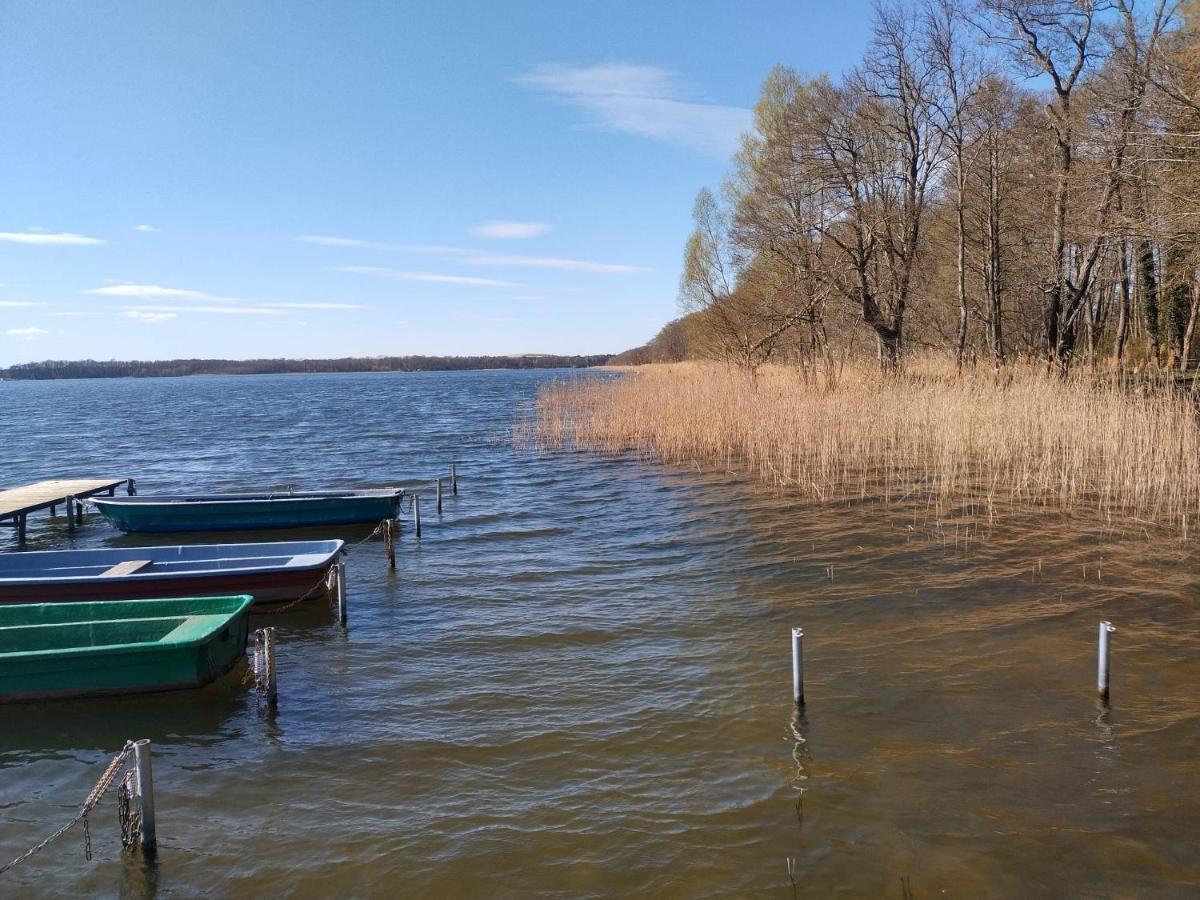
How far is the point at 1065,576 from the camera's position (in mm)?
8766

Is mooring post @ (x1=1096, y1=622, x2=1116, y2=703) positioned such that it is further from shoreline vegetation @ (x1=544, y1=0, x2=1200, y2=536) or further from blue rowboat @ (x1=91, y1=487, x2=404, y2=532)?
blue rowboat @ (x1=91, y1=487, x2=404, y2=532)

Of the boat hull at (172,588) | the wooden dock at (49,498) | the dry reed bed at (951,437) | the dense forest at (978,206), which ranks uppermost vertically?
the dense forest at (978,206)

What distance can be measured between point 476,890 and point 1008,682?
425 centimetres

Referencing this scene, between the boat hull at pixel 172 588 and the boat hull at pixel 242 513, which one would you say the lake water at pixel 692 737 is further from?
the boat hull at pixel 242 513

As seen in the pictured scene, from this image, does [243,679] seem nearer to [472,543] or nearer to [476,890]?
[476,890]

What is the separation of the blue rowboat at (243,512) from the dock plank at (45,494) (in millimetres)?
1154

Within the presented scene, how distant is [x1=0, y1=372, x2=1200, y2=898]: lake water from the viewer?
4352 millimetres

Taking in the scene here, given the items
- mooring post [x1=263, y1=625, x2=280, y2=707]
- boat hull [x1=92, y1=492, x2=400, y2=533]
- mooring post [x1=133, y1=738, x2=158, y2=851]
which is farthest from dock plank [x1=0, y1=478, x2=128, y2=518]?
mooring post [x1=133, y1=738, x2=158, y2=851]

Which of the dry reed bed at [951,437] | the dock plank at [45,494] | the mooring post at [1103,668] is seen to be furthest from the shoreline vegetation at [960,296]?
the dock plank at [45,494]

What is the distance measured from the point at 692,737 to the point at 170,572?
6.33m

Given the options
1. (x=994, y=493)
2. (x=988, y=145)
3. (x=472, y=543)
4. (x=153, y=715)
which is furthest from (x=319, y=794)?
(x=988, y=145)

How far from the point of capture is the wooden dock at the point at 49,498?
13.9m

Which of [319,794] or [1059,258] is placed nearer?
[319,794]

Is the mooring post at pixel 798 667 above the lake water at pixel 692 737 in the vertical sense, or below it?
above
